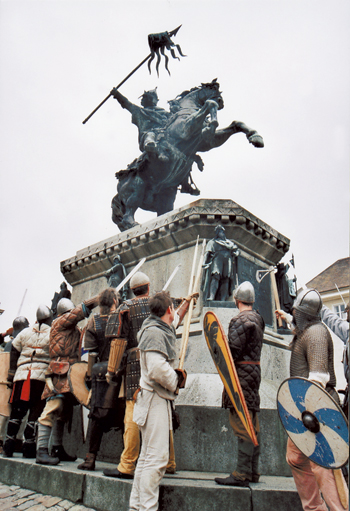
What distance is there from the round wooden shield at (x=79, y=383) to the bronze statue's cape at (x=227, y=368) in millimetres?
1602

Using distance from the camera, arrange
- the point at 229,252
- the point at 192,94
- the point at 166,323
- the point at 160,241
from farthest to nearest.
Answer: the point at 192,94, the point at 160,241, the point at 229,252, the point at 166,323

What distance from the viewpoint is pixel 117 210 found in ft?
29.6

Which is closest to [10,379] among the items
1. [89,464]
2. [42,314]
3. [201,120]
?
[42,314]

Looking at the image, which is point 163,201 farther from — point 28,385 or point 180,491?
point 180,491

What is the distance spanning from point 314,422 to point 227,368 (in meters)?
0.89

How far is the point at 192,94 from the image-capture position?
29.4ft

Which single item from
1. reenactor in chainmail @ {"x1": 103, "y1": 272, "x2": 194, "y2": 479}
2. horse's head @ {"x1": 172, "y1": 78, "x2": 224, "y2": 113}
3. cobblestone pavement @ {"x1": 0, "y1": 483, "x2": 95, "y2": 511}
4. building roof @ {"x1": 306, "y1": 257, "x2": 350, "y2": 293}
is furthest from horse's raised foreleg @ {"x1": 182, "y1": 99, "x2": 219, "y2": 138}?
building roof @ {"x1": 306, "y1": 257, "x2": 350, "y2": 293}

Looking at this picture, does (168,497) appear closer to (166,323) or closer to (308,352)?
(166,323)

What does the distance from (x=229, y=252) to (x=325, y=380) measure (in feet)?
10.3

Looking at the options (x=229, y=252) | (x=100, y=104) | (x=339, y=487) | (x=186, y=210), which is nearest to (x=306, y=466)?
(x=339, y=487)

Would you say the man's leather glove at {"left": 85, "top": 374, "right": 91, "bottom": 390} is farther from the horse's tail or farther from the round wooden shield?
the horse's tail

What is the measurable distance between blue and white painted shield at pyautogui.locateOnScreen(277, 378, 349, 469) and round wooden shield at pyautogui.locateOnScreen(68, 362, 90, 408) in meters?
2.33

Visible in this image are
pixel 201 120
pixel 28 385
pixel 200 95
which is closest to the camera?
pixel 28 385

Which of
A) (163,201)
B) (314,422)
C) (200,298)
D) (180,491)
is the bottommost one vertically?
(180,491)
